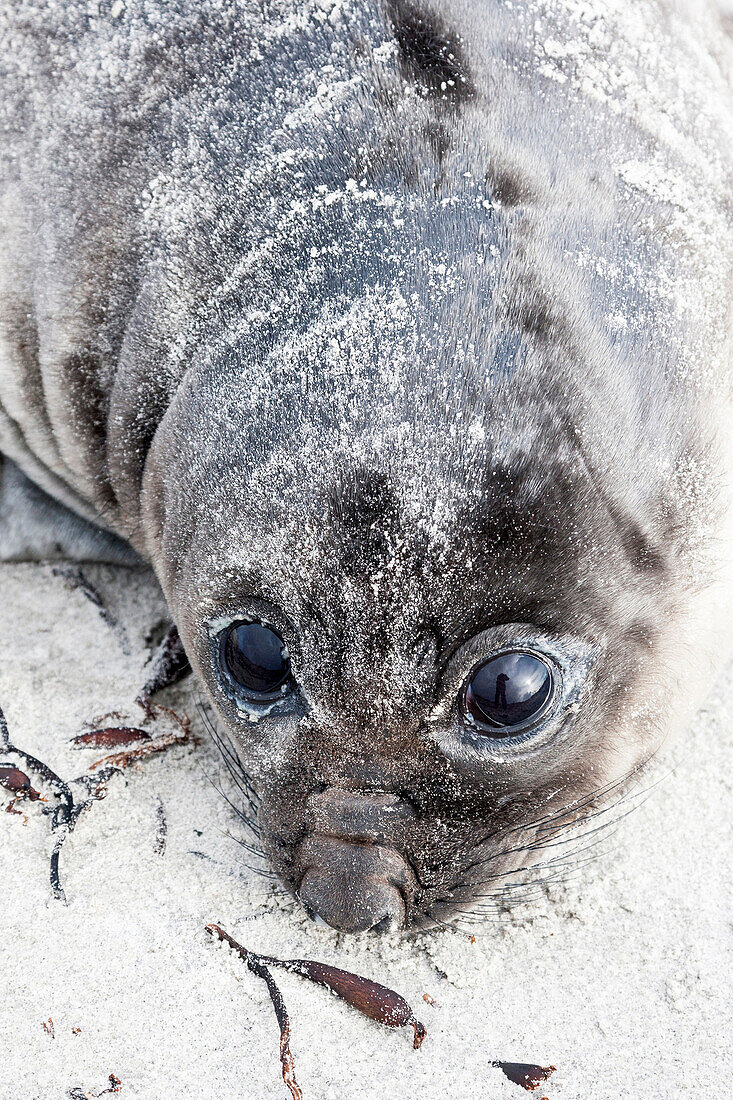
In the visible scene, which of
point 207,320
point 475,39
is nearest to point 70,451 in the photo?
point 207,320

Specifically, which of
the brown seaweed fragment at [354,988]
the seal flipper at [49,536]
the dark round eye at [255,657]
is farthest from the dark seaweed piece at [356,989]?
the seal flipper at [49,536]

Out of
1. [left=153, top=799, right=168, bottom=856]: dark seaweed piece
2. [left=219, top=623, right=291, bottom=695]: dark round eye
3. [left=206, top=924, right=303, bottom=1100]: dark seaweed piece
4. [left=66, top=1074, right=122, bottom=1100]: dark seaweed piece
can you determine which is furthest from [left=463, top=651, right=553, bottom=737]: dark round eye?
[left=66, top=1074, right=122, bottom=1100]: dark seaweed piece

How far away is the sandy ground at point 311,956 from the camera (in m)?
2.21

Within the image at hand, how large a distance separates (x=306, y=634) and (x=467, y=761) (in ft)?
1.38

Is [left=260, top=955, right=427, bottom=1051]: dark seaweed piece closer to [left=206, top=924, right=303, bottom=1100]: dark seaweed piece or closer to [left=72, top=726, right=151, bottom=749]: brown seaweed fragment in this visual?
[left=206, top=924, right=303, bottom=1100]: dark seaweed piece

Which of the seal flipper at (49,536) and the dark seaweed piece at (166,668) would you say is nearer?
the dark seaweed piece at (166,668)

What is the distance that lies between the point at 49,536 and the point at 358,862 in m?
1.79

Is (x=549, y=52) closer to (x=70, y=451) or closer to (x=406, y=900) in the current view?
(x=70, y=451)

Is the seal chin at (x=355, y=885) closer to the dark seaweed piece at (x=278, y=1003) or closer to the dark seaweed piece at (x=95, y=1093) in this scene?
the dark seaweed piece at (x=278, y=1003)

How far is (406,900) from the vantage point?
7.90ft

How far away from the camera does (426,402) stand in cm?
215

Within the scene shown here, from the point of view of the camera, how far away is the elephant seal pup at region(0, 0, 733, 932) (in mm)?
2184

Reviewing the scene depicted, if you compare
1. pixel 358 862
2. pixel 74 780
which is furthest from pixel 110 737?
pixel 358 862

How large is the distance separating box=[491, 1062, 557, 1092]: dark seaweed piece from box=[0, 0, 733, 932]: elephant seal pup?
34 centimetres
